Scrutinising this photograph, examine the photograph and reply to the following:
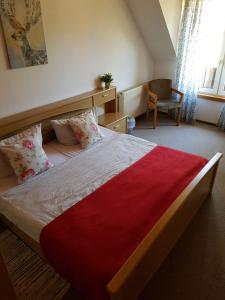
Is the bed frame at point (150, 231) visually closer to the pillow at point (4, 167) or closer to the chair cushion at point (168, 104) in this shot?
the pillow at point (4, 167)

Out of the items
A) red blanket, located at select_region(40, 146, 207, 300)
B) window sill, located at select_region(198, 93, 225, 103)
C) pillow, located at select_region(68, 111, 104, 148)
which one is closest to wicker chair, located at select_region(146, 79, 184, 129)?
window sill, located at select_region(198, 93, 225, 103)

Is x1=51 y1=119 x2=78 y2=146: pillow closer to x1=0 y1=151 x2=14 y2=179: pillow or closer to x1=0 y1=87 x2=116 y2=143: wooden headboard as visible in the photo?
x1=0 y1=87 x2=116 y2=143: wooden headboard

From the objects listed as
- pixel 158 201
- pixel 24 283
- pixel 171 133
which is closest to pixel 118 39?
pixel 171 133

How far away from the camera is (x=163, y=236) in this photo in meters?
1.55

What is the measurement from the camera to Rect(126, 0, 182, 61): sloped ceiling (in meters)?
3.36

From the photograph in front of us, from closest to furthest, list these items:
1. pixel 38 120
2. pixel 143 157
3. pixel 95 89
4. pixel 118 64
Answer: pixel 143 157
pixel 38 120
pixel 95 89
pixel 118 64

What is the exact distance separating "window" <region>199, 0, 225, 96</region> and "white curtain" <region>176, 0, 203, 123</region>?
0.10 meters

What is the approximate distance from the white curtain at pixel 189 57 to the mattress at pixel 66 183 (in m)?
2.04

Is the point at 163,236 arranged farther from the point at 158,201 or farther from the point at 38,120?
the point at 38,120

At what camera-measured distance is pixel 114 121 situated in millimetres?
3363

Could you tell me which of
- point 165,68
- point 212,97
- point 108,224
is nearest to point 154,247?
point 108,224

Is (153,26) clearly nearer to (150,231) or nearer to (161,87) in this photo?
(161,87)

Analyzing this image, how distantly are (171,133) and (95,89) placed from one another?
1544 mm

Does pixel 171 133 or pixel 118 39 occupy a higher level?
→ pixel 118 39
